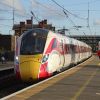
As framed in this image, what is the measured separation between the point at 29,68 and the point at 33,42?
6.05ft

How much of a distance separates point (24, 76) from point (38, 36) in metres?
2.63

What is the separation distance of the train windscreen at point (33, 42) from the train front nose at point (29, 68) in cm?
48

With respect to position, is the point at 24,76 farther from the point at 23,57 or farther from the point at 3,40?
the point at 3,40

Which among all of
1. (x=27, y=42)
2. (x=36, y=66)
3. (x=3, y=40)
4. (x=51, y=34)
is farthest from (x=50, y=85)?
(x=3, y=40)

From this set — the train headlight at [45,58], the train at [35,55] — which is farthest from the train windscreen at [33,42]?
the train headlight at [45,58]

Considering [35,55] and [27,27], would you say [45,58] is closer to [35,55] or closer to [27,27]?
[35,55]

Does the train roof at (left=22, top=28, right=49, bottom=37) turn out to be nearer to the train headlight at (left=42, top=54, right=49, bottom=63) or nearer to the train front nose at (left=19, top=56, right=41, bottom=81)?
the train headlight at (left=42, top=54, right=49, bottom=63)

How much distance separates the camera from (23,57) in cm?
2325

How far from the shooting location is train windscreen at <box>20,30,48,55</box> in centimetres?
2345

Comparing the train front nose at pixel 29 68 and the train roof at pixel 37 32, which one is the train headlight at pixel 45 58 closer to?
the train front nose at pixel 29 68

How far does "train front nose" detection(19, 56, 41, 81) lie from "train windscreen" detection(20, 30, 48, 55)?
0.48 meters

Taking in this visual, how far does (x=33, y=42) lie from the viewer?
24.0 meters

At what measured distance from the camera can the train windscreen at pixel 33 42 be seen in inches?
923

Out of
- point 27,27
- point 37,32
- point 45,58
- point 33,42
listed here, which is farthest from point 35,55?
point 27,27
